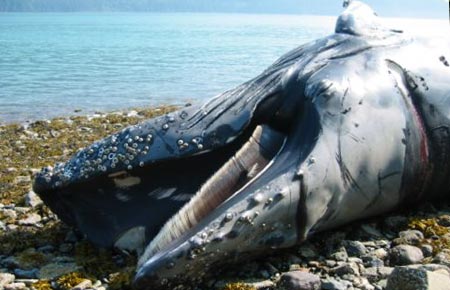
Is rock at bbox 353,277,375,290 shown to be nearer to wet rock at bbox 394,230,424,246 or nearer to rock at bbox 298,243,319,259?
rock at bbox 298,243,319,259

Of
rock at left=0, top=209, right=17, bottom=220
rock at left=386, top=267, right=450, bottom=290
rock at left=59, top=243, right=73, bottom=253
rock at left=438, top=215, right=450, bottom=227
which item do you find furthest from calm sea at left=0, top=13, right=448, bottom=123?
rock at left=386, top=267, right=450, bottom=290

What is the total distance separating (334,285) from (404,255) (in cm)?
77

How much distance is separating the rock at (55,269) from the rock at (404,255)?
2257mm

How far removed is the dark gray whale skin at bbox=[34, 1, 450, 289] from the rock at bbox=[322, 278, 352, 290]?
391mm

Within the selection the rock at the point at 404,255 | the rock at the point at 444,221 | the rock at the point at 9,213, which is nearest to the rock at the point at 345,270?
the rock at the point at 404,255

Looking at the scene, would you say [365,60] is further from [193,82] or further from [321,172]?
[193,82]

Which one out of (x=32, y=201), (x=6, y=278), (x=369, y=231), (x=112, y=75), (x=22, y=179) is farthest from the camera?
(x=112, y=75)

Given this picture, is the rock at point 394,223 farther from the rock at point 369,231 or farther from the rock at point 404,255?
the rock at point 404,255

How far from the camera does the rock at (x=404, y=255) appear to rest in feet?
15.6

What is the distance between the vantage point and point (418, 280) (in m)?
3.69

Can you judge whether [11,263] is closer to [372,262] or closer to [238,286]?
[238,286]

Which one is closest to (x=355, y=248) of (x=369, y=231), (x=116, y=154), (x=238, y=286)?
(x=369, y=231)

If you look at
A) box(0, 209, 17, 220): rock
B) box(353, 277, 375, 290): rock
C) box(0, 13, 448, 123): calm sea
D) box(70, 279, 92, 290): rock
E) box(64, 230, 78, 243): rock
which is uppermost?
box(353, 277, 375, 290): rock

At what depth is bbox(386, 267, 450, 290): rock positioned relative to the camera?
144 inches
